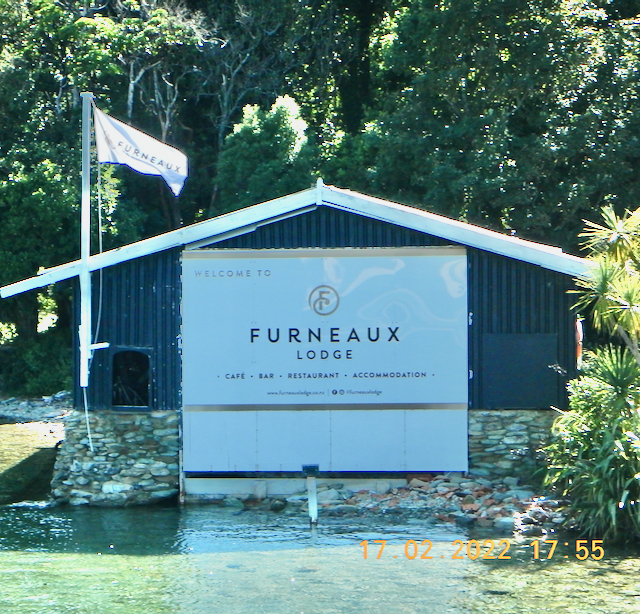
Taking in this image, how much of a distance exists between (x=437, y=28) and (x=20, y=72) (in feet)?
40.8

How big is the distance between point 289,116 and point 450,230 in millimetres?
15725

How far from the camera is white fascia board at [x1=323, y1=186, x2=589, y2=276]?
14.5 metres

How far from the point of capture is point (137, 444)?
14844 mm

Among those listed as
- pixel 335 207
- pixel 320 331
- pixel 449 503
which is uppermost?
pixel 335 207

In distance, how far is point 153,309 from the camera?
1480 centimetres

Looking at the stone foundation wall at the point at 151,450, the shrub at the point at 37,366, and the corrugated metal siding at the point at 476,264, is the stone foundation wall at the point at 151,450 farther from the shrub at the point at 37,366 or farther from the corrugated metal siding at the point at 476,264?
the shrub at the point at 37,366

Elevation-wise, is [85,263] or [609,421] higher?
[85,263]

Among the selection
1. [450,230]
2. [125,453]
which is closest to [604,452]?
[450,230]

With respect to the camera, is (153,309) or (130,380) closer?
(153,309)

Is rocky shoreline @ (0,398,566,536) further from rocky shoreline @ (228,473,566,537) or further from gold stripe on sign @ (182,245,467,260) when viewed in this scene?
gold stripe on sign @ (182,245,467,260)

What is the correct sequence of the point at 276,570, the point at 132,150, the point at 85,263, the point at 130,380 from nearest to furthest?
the point at 276,570
the point at 132,150
the point at 85,263
the point at 130,380

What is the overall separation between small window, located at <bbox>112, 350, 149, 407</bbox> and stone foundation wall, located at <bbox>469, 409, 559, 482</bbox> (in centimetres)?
536

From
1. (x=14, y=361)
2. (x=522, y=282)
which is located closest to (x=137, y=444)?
(x=522, y=282)
